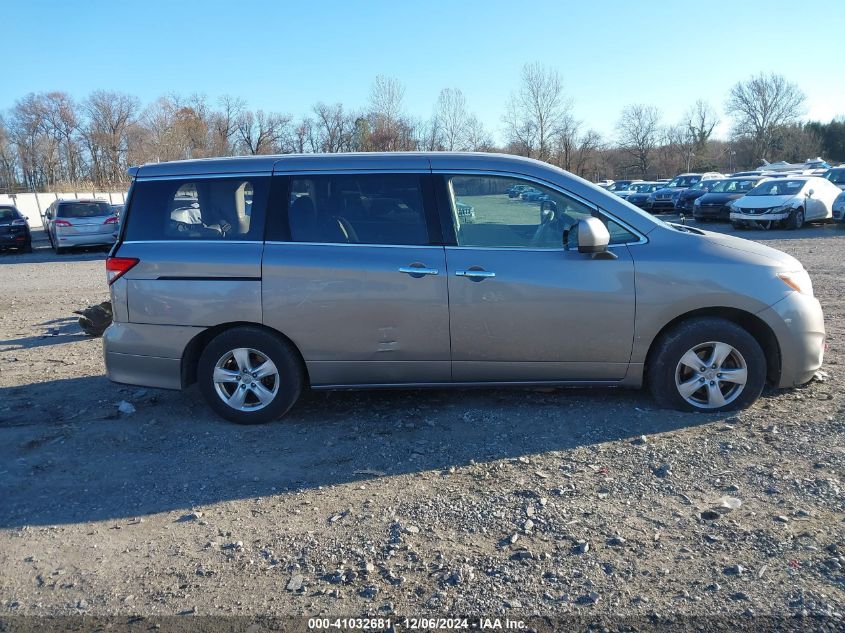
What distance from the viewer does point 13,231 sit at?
21750mm

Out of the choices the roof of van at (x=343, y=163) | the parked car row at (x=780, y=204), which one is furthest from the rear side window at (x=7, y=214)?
the roof of van at (x=343, y=163)

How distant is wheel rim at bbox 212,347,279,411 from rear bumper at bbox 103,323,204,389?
0.32 meters

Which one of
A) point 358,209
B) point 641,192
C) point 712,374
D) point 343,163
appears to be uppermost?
point 641,192

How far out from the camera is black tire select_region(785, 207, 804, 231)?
69.4 feet

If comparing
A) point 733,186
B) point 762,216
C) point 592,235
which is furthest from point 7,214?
point 733,186

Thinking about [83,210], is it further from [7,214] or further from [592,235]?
[592,235]

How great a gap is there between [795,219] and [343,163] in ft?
65.5

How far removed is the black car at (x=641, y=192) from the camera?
3503cm

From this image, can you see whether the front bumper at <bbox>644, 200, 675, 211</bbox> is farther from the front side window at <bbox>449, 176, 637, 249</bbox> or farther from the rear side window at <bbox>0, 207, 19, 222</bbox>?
the front side window at <bbox>449, 176, 637, 249</bbox>

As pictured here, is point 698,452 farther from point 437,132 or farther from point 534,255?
point 437,132

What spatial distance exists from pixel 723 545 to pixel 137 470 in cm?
353

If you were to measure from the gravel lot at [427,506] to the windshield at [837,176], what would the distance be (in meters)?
24.6

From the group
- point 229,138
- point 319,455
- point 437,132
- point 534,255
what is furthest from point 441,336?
point 229,138

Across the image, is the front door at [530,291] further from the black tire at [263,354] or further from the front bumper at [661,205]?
the front bumper at [661,205]
